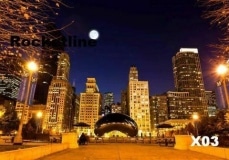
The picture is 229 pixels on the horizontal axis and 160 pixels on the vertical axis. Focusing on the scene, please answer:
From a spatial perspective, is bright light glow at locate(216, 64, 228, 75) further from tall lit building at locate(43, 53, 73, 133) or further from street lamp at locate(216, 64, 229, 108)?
tall lit building at locate(43, 53, 73, 133)

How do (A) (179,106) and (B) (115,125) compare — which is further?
(A) (179,106)

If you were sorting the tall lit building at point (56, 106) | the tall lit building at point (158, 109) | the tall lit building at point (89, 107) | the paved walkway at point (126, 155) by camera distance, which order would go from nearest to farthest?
the paved walkway at point (126, 155) → the tall lit building at point (56, 106) → the tall lit building at point (89, 107) → the tall lit building at point (158, 109)

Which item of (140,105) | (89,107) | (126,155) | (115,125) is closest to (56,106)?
(89,107)

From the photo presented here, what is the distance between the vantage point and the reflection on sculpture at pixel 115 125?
273 feet

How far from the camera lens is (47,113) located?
171625 mm

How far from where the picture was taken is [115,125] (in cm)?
8331

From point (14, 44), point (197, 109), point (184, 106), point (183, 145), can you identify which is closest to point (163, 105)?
point (184, 106)

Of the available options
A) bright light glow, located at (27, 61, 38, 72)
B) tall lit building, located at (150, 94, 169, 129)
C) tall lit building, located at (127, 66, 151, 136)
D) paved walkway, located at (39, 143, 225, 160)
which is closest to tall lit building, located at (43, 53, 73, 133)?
tall lit building, located at (127, 66, 151, 136)

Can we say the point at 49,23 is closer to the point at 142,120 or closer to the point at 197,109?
the point at 142,120

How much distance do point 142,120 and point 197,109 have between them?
2467 inches

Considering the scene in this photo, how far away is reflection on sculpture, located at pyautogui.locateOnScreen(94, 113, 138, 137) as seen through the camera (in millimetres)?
83188

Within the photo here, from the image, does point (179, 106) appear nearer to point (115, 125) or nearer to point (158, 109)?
point (158, 109)

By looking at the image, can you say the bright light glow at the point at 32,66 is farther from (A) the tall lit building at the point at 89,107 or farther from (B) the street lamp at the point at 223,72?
(A) the tall lit building at the point at 89,107

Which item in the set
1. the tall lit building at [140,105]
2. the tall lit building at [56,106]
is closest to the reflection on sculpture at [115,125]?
the tall lit building at [140,105]
